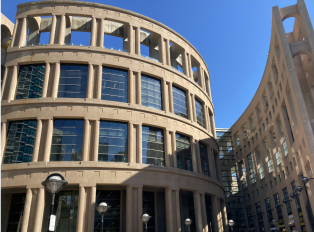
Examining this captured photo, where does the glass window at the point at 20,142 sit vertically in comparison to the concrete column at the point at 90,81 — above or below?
below

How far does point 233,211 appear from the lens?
2325 inches

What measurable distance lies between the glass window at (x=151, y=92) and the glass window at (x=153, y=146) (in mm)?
2817

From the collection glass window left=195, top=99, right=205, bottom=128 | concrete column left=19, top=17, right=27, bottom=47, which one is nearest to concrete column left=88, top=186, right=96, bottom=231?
glass window left=195, top=99, right=205, bottom=128

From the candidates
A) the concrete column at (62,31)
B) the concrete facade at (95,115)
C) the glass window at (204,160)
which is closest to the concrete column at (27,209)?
the concrete facade at (95,115)

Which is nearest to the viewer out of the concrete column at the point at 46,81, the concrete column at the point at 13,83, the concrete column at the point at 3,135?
the concrete column at the point at 3,135

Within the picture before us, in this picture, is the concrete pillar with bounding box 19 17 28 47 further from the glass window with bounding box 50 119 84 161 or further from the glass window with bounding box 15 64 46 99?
the glass window with bounding box 50 119 84 161

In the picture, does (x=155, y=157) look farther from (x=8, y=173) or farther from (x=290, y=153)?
(x=290, y=153)

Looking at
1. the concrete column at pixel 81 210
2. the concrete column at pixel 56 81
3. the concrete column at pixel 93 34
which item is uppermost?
the concrete column at pixel 93 34

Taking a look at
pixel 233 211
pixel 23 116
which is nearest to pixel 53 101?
pixel 23 116

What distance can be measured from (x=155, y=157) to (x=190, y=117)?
25.1 ft

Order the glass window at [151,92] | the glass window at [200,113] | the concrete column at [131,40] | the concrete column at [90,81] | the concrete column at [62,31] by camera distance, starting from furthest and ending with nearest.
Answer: the glass window at [200,113]
the concrete column at [131,40]
the glass window at [151,92]
the concrete column at [62,31]
the concrete column at [90,81]

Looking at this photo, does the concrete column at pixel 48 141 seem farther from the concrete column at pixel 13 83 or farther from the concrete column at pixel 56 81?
the concrete column at pixel 13 83

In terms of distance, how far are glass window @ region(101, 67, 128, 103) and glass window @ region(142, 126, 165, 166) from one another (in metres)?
3.98

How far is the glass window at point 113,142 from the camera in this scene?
82.6 feet
